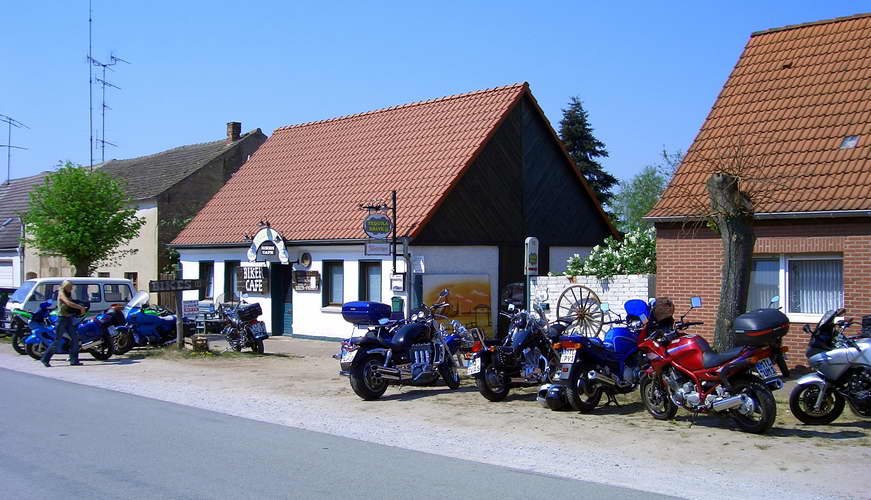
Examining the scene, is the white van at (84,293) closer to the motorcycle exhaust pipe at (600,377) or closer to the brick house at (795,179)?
the brick house at (795,179)

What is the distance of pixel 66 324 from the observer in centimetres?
1769

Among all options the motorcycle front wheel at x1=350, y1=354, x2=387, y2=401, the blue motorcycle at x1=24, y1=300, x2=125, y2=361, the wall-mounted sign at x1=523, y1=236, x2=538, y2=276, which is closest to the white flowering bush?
the wall-mounted sign at x1=523, y1=236, x2=538, y2=276

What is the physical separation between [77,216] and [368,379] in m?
19.4

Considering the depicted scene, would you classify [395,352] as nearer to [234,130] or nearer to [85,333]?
[85,333]

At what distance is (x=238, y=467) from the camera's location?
321 inches

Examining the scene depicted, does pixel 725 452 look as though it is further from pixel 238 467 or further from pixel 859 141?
pixel 859 141

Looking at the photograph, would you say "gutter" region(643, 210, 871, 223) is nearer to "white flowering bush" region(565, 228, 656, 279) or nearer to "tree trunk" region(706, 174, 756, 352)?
"tree trunk" region(706, 174, 756, 352)

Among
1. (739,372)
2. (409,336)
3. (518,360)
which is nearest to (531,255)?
(409,336)

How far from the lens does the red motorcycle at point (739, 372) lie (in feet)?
31.8

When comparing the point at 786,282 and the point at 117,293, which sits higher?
the point at 786,282

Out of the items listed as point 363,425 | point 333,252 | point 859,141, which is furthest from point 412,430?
point 333,252

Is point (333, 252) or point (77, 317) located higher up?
point (333, 252)

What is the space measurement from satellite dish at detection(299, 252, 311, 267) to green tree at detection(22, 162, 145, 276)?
887cm

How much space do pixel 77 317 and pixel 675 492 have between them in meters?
14.3
